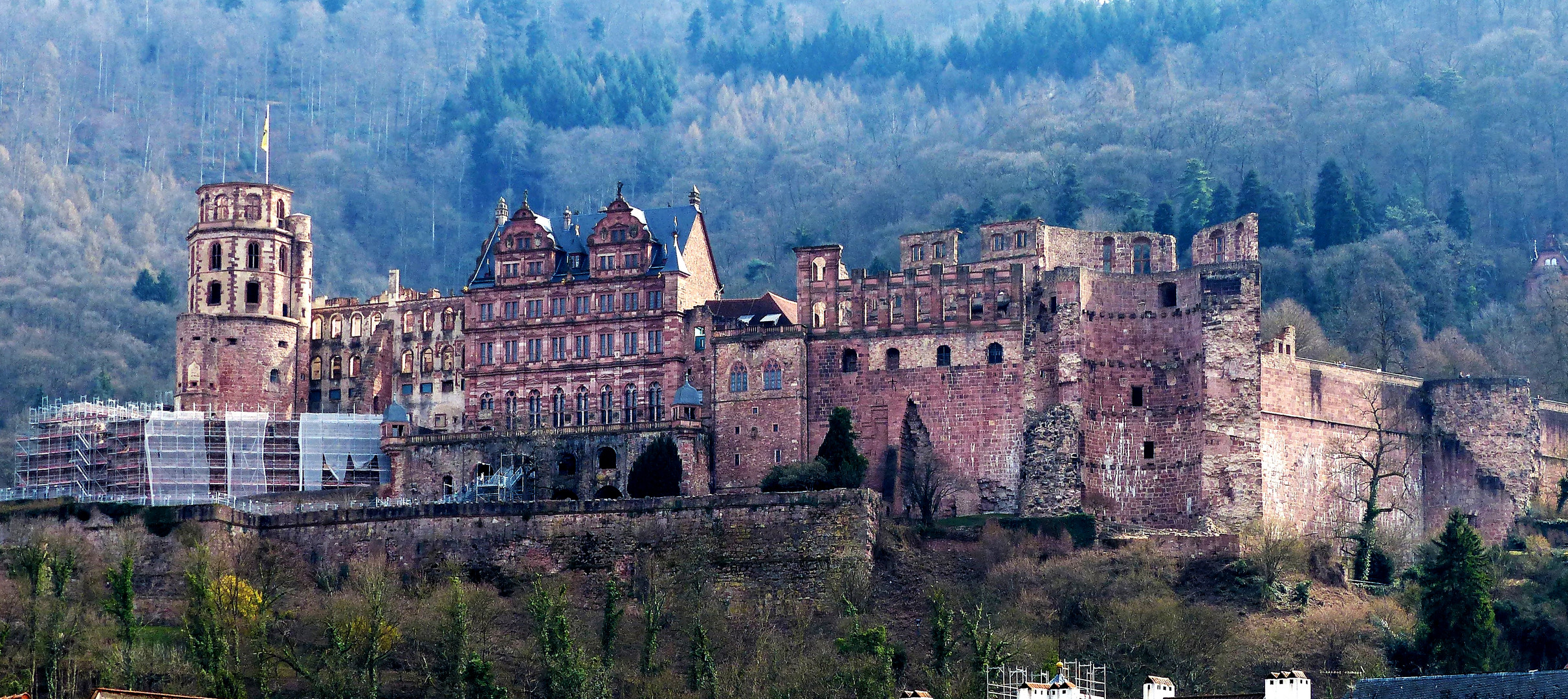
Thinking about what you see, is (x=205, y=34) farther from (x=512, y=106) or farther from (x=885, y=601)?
(x=885, y=601)

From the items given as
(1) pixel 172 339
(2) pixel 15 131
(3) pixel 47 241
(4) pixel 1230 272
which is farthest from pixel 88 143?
(4) pixel 1230 272

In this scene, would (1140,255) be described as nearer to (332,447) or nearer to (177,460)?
(332,447)

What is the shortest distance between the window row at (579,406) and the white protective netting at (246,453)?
25.7 feet

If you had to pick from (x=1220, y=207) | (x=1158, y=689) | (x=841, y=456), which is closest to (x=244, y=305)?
(x=841, y=456)

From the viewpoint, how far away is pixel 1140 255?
8912cm

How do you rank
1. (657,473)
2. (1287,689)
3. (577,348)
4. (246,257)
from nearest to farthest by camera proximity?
1. (1287,689)
2. (657,473)
3. (577,348)
4. (246,257)

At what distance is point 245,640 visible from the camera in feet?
247

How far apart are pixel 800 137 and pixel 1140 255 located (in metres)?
71.0

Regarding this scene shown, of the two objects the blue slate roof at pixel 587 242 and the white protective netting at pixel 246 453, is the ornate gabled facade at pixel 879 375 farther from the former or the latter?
the white protective netting at pixel 246 453

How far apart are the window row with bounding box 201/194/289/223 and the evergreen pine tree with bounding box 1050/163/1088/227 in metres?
40.9

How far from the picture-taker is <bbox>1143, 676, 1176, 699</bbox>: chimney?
57.0 m

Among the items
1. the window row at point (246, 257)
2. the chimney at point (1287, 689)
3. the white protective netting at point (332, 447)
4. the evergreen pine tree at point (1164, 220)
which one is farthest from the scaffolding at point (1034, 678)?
A: the evergreen pine tree at point (1164, 220)

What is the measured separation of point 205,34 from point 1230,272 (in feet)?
342

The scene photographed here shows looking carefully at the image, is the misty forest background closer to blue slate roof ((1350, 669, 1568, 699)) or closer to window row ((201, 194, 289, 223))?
window row ((201, 194, 289, 223))
